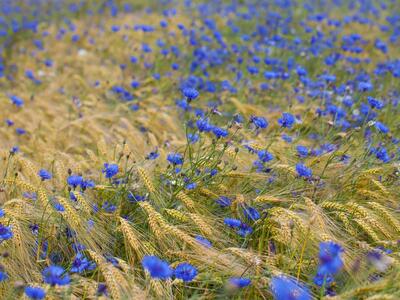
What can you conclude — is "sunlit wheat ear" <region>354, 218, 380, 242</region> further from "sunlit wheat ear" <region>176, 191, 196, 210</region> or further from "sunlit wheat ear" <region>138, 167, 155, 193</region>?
"sunlit wheat ear" <region>138, 167, 155, 193</region>

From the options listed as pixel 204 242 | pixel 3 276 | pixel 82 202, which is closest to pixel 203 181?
pixel 204 242

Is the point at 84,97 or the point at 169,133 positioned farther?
the point at 84,97

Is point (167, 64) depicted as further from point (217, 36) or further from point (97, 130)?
point (97, 130)

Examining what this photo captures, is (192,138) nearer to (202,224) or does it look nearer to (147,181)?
(147,181)

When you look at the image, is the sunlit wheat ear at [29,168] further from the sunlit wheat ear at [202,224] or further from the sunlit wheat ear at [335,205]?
the sunlit wheat ear at [335,205]

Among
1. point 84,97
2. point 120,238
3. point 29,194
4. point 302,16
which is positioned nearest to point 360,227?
point 120,238

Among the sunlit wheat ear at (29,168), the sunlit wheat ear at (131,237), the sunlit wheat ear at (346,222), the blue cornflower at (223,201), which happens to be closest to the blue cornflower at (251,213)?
the blue cornflower at (223,201)
